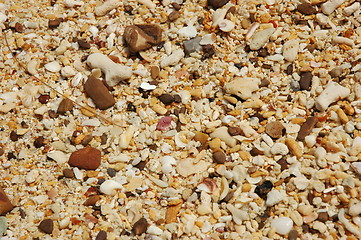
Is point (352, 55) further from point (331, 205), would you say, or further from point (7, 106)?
point (7, 106)

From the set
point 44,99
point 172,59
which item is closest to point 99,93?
point 44,99

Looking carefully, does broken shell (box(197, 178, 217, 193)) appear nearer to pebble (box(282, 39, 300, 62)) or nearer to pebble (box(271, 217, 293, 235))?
pebble (box(271, 217, 293, 235))

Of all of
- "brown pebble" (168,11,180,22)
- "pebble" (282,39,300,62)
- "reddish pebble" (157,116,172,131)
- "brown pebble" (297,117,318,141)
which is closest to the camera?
"brown pebble" (297,117,318,141)

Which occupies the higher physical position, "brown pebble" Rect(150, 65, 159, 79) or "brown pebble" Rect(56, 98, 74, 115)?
"brown pebble" Rect(150, 65, 159, 79)

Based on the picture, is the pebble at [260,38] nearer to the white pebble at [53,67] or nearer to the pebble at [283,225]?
the pebble at [283,225]

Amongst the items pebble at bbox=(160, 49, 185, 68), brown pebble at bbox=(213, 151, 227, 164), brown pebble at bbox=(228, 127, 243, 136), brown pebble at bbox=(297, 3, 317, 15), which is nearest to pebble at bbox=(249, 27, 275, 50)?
brown pebble at bbox=(297, 3, 317, 15)

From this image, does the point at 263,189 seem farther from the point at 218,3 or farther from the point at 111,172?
the point at 218,3

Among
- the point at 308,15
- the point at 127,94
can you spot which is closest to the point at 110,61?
the point at 127,94
